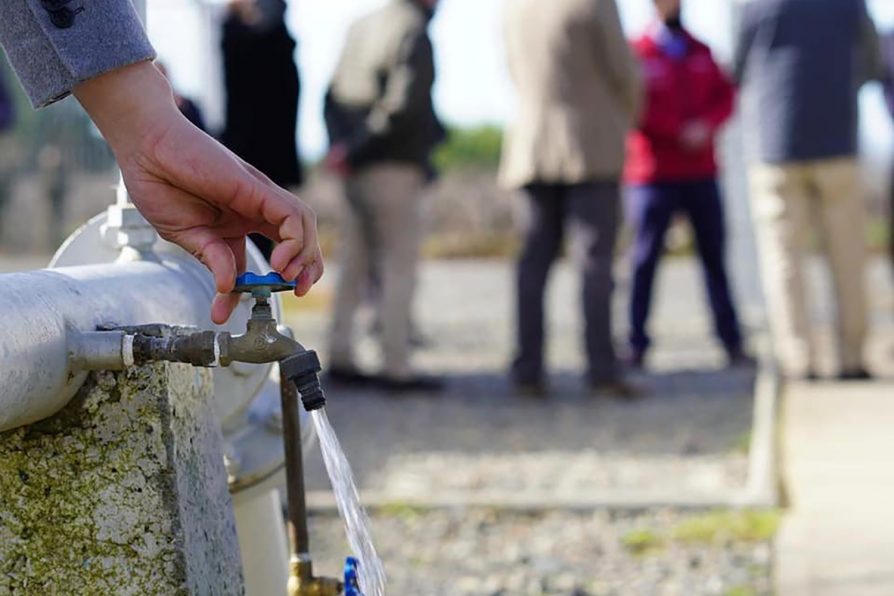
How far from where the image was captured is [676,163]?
297 inches

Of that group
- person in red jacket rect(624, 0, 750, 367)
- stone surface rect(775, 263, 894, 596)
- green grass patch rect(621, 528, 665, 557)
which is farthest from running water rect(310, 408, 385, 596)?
person in red jacket rect(624, 0, 750, 367)

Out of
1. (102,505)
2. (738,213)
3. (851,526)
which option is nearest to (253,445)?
(102,505)

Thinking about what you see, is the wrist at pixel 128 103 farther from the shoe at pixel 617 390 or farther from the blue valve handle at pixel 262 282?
the shoe at pixel 617 390

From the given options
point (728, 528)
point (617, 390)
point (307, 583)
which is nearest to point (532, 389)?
point (617, 390)

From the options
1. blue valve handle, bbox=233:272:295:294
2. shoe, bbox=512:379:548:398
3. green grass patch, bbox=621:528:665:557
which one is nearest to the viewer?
blue valve handle, bbox=233:272:295:294

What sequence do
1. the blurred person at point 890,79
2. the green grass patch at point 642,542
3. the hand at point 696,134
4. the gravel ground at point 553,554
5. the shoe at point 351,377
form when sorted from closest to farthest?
the gravel ground at point 553,554
the green grass patch at point 642,542
the shoe at point 351,377
the hand at point 696,134
the blurred person at point 890,79

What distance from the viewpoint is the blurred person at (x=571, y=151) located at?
21.6 feet

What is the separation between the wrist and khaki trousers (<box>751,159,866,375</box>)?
5.82m

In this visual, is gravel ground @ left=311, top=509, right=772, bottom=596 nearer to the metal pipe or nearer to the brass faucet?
the metal pipe

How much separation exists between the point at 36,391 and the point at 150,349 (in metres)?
0.15

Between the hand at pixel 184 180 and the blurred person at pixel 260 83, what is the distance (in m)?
4.98

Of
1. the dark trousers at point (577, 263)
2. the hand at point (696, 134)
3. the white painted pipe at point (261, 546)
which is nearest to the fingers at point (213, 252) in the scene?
the white painted pipe at point (261, 546)

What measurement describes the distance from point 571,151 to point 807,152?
113cm

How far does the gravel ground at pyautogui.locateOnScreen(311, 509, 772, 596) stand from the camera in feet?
12.7
